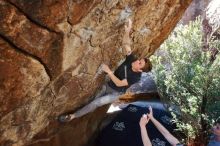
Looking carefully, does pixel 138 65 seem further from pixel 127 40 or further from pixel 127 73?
pixel 127 40

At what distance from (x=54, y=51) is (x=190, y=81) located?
451 cm

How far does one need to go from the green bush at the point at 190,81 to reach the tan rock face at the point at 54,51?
2316 millimetres

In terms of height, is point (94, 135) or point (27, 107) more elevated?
point (27, 107)

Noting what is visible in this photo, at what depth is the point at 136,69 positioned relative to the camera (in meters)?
5.75

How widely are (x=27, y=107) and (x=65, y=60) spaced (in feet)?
2.70

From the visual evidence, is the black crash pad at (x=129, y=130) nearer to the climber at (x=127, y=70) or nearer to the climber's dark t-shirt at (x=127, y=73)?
the climber at (x=127, y=70)

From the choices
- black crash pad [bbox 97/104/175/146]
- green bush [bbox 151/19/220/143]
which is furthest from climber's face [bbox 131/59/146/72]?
black crash pad [bbox 97/104/175/146]

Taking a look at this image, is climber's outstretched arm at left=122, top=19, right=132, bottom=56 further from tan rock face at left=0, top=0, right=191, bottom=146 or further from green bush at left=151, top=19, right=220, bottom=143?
green bush at left=151, top=19, right=220, bottom=143

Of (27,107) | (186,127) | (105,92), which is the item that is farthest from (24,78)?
(186,127)

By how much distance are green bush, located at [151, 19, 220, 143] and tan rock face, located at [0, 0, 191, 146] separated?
2.32 metres

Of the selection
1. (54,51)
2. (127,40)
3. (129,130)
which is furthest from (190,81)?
(54,51)

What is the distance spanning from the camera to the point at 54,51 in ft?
16.5

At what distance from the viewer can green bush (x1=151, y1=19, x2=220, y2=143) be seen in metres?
8.30

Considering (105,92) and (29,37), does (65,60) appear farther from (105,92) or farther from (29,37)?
(105,92)
